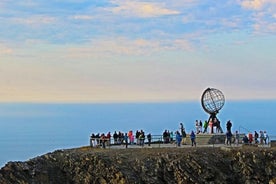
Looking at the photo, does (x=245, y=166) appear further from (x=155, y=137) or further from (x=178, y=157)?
(x=155, y=137)

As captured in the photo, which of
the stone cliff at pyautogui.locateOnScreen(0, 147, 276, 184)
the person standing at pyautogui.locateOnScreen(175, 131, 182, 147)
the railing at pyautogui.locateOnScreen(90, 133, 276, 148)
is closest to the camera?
the stone cliff at pyautogui.locateOnScreen(0, 147, 276, 184)

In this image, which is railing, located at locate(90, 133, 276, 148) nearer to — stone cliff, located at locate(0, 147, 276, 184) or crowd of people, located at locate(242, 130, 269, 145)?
crowd of people, located at locate(242, 130, 269, 145)

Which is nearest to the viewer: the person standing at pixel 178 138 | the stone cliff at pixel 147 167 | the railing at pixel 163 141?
the stone cliff at pixel 147 167

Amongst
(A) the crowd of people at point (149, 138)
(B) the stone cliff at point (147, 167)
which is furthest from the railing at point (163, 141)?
(B) the stone cliff at point (147, 167)

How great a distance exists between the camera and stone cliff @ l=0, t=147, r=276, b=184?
4466 cm

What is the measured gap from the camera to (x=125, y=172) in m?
44.4

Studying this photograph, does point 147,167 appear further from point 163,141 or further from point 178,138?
point 163,141

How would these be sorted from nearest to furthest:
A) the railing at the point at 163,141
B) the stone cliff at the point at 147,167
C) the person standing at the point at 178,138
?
1. the stone cliff at the point at 147,167
2. the person standing at the point at 178,138
3. the railing at the point at 163,141

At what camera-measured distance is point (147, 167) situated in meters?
45.0

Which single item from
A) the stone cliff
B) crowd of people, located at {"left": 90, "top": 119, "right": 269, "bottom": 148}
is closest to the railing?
crowd of people, located at {"left": 90, "top": 119, "right": 269, "bottom": 148}

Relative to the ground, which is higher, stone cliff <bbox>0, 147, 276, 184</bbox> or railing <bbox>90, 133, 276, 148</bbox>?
railing <bbox>90, 133, 276, 148</bbox>

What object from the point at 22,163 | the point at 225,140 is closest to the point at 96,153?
the point at 22,163

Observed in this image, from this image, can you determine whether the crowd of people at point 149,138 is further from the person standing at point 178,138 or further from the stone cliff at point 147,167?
the stone cliff at point 147,167

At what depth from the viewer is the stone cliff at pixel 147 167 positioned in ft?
147
